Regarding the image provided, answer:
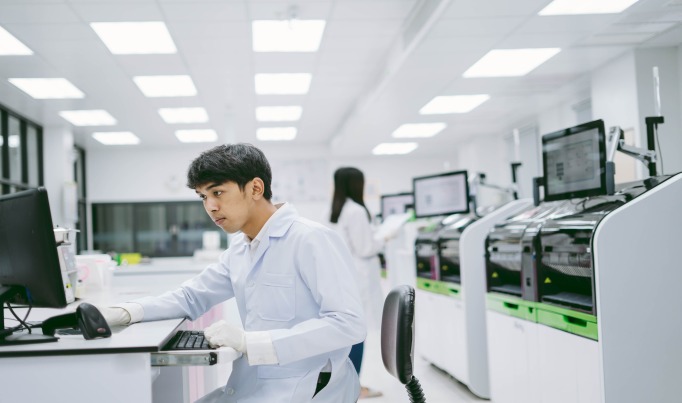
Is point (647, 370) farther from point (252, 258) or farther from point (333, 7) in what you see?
point (333, 7)

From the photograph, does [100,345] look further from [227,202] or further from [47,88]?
[47,88]

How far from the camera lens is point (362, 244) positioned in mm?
3799

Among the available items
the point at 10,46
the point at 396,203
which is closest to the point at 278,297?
the point at 10,46

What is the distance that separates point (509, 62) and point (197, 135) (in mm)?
5591

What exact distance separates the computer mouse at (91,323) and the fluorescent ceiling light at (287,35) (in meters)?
3.59

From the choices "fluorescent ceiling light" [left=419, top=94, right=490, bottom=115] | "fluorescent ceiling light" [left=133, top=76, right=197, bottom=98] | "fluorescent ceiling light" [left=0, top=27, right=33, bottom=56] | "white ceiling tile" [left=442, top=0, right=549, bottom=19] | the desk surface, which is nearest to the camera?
the desk surface

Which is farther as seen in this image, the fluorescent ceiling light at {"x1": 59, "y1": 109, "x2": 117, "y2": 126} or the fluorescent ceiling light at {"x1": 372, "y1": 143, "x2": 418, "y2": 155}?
the fluorescent ceiling light at {"x1": 372, "y1": 143, "x2": 418, "y2": 155}

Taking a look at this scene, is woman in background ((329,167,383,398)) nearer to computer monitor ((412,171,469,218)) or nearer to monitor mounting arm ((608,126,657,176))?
computer monitor ((412,171,469,218))

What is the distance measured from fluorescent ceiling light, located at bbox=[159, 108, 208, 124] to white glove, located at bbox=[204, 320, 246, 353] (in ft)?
22.0

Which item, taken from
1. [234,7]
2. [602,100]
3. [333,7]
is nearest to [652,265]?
[333,7]

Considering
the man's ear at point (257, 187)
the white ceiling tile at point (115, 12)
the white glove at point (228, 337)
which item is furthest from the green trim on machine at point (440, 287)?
the white ceiling tile at point (115, 12)

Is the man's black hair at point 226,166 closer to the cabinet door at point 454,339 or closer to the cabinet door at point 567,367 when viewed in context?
the cabinet door at point 567,367

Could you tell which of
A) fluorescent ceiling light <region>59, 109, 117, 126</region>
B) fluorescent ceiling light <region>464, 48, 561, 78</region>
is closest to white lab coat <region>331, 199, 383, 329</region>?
fluorescent ceiling light <region>464, 48, 561, 78</region>

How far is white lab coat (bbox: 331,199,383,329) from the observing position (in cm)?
379
